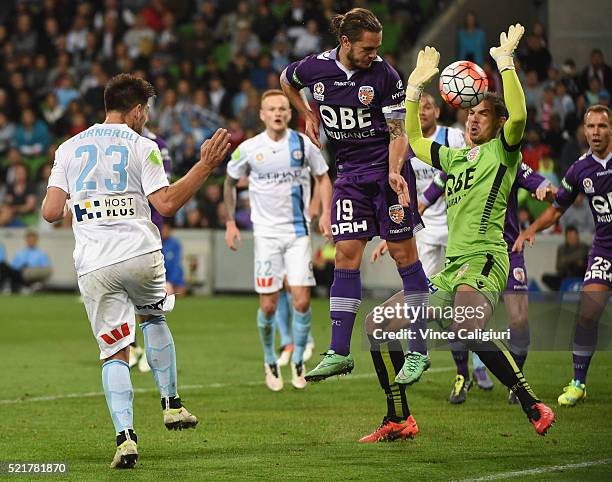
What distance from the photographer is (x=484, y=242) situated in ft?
26.7

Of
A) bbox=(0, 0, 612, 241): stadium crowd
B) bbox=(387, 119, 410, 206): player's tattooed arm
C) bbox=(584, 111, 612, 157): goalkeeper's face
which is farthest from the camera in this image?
bbox=(0, 0, 612, 241): stadium crowd

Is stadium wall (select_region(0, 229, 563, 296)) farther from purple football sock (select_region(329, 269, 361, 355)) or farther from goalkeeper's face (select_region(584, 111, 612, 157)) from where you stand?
purple football sock (select_region(329, 269, 361, 355))

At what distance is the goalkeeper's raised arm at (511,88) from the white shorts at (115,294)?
2.44 metres

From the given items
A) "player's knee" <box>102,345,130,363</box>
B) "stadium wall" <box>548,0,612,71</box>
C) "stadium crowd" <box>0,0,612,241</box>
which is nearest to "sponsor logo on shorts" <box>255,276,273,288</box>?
"player's knee" <box>102,345,130,363</box>

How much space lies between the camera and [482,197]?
8164mm

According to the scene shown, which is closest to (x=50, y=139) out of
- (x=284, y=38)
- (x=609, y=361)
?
(x=284, y=38)

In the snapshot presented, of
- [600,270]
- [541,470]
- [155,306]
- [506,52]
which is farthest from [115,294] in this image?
[600,270]

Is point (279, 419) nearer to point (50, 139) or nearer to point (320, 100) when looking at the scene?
Result: point (320, 100)

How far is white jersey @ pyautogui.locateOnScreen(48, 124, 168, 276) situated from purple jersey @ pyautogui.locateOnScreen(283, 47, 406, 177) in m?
1.57

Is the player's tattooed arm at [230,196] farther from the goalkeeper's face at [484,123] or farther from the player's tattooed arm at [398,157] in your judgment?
the goalkeeper's face at [484,123]

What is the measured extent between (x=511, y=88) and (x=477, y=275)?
1254 millimetres

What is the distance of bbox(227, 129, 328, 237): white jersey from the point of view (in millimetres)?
12180

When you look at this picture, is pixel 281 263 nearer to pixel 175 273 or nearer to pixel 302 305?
pixel 302 305

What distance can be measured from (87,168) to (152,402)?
3.66 metres
